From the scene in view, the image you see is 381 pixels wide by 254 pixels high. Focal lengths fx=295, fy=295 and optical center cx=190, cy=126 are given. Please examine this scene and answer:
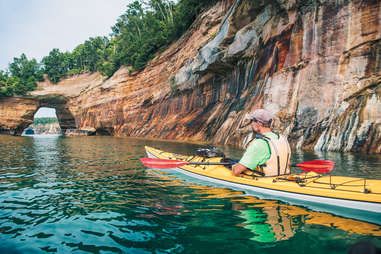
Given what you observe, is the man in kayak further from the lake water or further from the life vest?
the lake water

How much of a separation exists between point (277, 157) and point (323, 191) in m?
1.12

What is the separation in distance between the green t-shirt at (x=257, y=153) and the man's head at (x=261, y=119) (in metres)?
0.17

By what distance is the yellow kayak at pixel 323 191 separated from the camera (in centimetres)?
462

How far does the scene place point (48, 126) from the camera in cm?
18075

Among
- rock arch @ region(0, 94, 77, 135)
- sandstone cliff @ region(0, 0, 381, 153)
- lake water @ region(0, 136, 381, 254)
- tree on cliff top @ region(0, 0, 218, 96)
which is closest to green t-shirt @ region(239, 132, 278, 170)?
lake water @ region(0, 136, 381, 254)

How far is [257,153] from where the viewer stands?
5.95m

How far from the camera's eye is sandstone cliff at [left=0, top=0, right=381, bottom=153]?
14.6 metres

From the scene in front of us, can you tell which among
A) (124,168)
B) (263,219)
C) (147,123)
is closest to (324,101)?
(124,168)

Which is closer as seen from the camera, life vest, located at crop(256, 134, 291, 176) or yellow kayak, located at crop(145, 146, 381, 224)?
yellow kayak, located at crop(145, 146, 381, 224)

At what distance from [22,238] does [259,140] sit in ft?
14.0

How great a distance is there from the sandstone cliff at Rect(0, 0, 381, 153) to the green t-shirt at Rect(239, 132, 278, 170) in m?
9.53

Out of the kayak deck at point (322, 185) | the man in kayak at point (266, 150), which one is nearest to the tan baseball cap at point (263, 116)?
the man in kayak at point (266, 150)

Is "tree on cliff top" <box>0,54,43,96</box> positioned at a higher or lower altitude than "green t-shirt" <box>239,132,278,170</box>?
higher

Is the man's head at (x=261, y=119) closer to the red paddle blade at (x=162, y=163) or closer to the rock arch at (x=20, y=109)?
the red paddle blade at (x=162, y=163)
